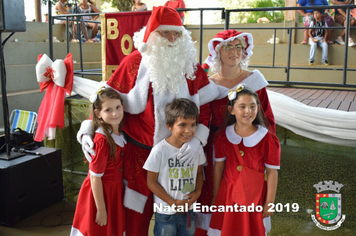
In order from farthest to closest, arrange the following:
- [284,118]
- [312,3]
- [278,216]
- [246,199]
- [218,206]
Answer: [312,3] → [278,216] → [284,118] → [218,206] → [246,199]

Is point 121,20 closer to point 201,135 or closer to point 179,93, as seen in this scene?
point 179,93

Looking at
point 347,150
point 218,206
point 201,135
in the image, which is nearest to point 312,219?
point 347,150

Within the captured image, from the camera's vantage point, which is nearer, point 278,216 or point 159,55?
point 159,55

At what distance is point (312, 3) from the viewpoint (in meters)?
5.82

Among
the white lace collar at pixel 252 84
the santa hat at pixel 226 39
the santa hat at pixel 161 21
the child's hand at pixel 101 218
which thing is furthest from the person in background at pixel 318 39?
the child's hand at pixel 101 218

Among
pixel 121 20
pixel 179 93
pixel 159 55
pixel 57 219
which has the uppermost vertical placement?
pixel 121 20

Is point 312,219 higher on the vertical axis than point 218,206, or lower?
lower

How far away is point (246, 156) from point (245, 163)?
0.04 m

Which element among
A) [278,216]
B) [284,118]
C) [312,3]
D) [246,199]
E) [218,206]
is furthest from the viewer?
[312,3]

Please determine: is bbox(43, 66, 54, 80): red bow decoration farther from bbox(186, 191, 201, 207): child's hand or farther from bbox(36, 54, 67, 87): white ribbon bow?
bbox(186, 191, 201, 207): child's hand

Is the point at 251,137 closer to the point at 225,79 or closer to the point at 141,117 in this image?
the point at 225,79

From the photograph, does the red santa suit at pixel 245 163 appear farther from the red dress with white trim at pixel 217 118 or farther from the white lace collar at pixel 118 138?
the white lace collar at pixel 118 138

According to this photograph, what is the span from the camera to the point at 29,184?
126 inches

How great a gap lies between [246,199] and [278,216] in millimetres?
1322
